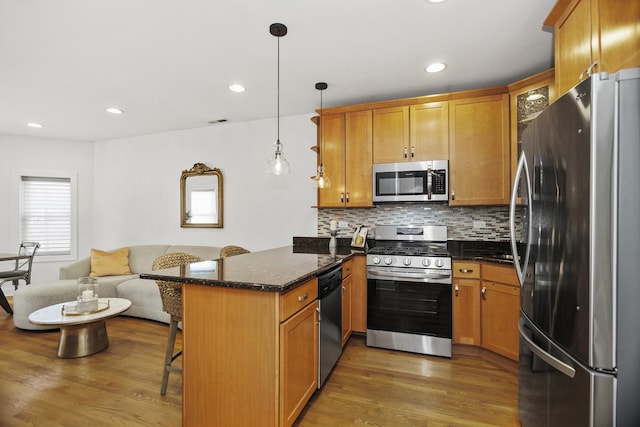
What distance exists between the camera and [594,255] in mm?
1062

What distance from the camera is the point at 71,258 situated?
5215 mm

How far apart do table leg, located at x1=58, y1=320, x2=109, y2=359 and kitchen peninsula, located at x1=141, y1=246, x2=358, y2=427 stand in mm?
1729

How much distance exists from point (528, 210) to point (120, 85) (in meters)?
3.67

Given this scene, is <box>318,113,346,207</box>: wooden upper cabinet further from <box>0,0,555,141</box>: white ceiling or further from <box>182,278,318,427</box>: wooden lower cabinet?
<box>182,278,318,427</box>: wooden lower cabinet

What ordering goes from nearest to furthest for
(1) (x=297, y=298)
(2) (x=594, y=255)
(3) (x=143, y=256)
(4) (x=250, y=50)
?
(2) (x=594, y=255) → (1) (x=297, y=298) → (4) (x=250, y=50) → (3) (x=143, y=256)

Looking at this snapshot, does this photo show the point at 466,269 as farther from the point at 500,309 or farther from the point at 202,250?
the point at 202,250

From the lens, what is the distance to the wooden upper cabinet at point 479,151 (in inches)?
116

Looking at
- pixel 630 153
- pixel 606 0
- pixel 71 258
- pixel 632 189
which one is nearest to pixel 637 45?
pixel 606 0

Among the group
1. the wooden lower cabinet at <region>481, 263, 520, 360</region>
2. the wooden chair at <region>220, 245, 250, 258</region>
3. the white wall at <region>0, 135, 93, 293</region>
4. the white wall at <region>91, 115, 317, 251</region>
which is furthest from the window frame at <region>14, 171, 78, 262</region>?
the wooden lower cabinet at <region>481, 263, 520, 360</region>

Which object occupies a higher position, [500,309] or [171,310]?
[171,310]

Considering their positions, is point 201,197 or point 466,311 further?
point 201,197

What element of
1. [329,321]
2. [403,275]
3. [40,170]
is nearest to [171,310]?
[329,321]

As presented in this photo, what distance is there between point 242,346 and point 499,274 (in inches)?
86.1

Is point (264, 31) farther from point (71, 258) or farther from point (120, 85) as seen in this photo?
point (71, 258)
